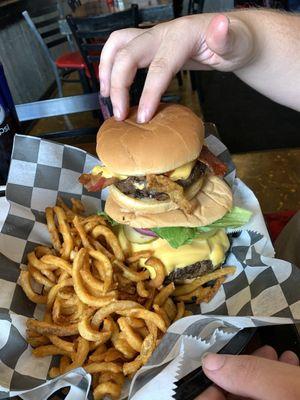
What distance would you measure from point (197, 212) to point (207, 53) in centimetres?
54

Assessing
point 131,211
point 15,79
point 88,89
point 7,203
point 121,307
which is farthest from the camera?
point 15,79

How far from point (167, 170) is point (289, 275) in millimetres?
474

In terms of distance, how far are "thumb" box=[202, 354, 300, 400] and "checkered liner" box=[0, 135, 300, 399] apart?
0.36 metres

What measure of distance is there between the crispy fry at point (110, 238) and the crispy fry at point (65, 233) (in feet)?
0.29

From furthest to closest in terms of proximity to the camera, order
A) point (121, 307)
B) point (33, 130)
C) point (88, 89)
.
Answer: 1. point (88, 89)
2. point (33, 130)
3. point (121, 307)

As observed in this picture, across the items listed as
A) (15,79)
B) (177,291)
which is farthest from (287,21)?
(15,79)

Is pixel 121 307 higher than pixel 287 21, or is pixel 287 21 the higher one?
pixel 287 21

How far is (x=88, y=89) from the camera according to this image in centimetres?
439

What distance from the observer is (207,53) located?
1.35 m

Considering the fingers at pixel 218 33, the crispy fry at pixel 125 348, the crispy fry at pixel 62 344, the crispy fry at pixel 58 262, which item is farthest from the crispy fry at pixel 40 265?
the fingers at pixel 218 33

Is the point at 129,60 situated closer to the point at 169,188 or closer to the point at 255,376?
the point at 169,188

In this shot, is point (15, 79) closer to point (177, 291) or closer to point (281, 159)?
point (281, 159)

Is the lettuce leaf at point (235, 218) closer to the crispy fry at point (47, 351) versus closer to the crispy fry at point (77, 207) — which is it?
the crispy fry at point (77, 207)

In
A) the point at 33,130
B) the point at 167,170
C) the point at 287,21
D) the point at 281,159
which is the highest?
the point at 287,21
